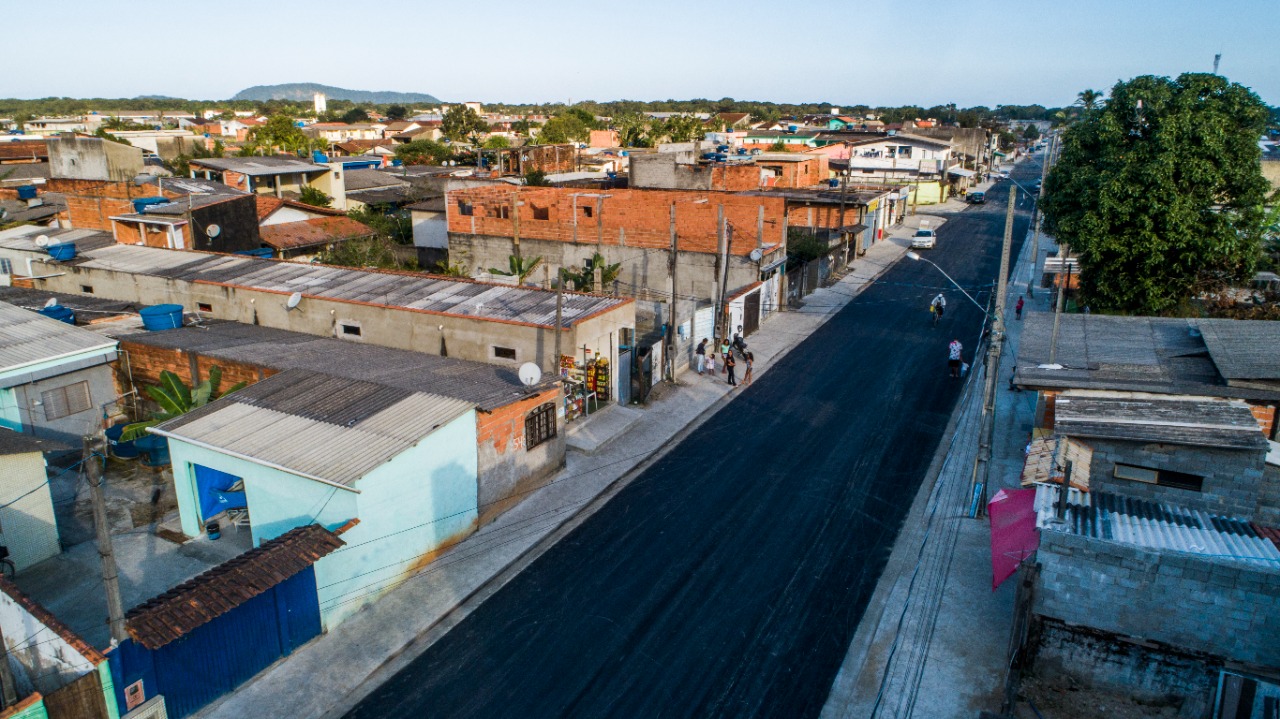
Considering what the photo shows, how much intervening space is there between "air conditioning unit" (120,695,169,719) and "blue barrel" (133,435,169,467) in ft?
35.2

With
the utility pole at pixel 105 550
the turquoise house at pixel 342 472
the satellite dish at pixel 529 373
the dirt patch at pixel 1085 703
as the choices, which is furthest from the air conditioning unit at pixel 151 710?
the dirt patch at pixel 1085 703

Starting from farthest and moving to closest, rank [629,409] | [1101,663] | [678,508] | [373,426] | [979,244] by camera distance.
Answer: [979,244] < [629,409] < [678,508] < [373,426] < [1101,663]

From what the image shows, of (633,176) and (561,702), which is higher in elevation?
(633,176)

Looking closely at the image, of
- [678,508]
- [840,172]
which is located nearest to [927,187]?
[840,172]

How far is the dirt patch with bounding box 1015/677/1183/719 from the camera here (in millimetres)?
11086

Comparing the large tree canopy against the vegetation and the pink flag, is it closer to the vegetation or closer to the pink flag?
the pink flag

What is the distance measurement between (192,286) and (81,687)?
2052 centimetres

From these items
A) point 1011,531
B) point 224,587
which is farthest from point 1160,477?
point 224,587

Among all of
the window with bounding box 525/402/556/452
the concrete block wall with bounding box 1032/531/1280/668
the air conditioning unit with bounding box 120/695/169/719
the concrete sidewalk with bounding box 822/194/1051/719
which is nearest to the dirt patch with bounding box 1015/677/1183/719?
the concrete sidewalk with bounding box 822/194/1051/719

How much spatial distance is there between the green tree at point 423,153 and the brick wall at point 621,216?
45.4 m

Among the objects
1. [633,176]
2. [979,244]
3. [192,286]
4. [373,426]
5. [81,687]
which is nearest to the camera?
[81,687]

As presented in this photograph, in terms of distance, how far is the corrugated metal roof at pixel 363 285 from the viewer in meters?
23.1

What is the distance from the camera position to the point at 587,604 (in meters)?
13.9

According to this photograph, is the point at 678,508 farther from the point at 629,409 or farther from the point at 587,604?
the point at 629,409
